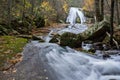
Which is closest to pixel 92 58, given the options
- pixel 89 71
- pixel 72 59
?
pixel 72 59

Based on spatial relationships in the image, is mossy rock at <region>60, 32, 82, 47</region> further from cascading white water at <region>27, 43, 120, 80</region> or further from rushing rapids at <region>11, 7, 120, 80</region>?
cascading white water at <region>27, 43, 120, 80</region>

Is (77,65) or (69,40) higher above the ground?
(69,40)

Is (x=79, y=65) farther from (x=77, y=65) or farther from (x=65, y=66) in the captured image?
(x=65, y=66)

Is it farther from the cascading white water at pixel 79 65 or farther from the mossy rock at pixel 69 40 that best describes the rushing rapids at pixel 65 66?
the mossy rock at pixel 69 40

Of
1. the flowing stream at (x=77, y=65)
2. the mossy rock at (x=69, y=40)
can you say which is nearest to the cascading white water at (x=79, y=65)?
the flowing stream at (x=77, y=65)

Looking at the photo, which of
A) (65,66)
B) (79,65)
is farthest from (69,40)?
(65,66)

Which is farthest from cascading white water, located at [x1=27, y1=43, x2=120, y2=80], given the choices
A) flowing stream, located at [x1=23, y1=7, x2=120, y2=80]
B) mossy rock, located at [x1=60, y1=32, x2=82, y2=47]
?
mossy rock, located at [x1=60, y1=32, x2=82, y2=47]

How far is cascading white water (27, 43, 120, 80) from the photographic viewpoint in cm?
805

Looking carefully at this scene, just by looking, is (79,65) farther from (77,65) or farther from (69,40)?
(69,40)

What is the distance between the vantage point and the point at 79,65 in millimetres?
9422

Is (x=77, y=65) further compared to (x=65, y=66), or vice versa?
(x=77, y=65)

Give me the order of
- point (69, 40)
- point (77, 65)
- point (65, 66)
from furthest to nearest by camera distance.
→ point (69, 40), point (77, 65), point (65, 66)

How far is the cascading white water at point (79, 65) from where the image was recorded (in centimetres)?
805

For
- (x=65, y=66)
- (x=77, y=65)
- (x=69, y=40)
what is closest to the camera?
(x=65, y=66)
